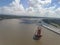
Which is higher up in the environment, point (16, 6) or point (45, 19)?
point (16, 6)

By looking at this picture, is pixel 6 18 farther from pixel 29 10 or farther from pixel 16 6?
pixel 29 10

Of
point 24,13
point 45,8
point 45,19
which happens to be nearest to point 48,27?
point 45,19

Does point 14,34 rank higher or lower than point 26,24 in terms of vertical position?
lower

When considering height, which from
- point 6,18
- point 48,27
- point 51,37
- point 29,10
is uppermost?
point 29,10

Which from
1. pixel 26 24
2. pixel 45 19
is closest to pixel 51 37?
pixel 45 19

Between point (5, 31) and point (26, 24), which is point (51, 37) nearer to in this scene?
point (26, 24)
